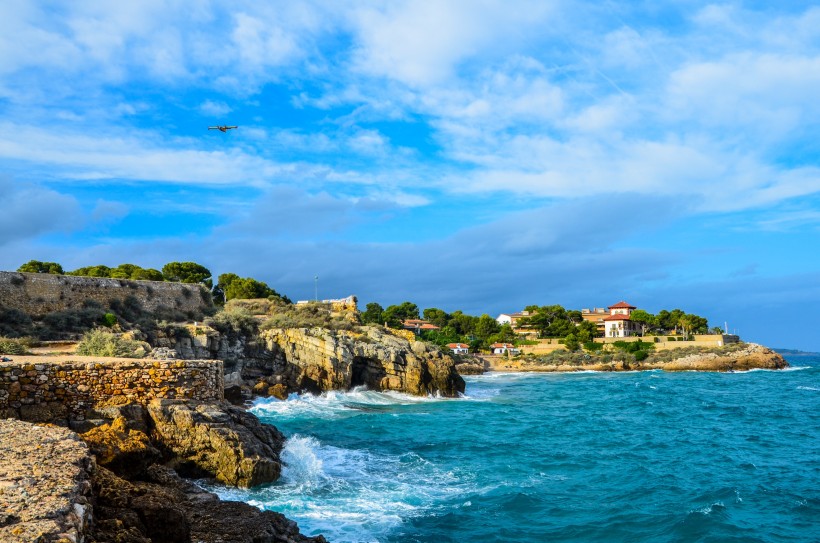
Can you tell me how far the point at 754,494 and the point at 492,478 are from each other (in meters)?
6.36

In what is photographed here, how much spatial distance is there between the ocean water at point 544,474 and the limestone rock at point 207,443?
0.50 metres

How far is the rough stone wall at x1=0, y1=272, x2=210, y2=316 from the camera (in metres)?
30.6

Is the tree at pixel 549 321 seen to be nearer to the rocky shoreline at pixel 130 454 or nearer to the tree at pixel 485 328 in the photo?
the tree at pixel 485 328

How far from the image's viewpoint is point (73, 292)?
1308 inches

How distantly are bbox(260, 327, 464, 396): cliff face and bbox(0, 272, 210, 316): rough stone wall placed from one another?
699cm

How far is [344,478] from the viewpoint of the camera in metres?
15.2

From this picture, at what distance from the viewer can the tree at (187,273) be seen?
6280 cm

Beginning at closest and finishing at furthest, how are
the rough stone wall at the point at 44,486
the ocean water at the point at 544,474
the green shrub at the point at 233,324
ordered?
1. the rough stone wall at the point at 44,486
2. the ocean water at the point at 544,474
3. the green shrub at the point at 233,324

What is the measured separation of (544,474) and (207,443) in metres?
9.18

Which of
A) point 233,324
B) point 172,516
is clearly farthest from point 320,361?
point 172,516

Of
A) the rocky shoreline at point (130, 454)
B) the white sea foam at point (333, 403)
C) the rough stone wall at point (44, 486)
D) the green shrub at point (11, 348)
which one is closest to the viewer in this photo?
the rough stone wall at point (44, 486)

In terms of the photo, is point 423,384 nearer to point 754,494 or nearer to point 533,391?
point 533,391

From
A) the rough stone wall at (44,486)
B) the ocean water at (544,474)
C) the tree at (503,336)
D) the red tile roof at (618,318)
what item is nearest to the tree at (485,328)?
the tree at (503,336)

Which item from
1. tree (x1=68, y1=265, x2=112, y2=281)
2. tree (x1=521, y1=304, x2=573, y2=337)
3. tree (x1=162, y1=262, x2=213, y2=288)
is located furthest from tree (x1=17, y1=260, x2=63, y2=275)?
tree (x1=521, y1=304, x2=573, y2=337)
